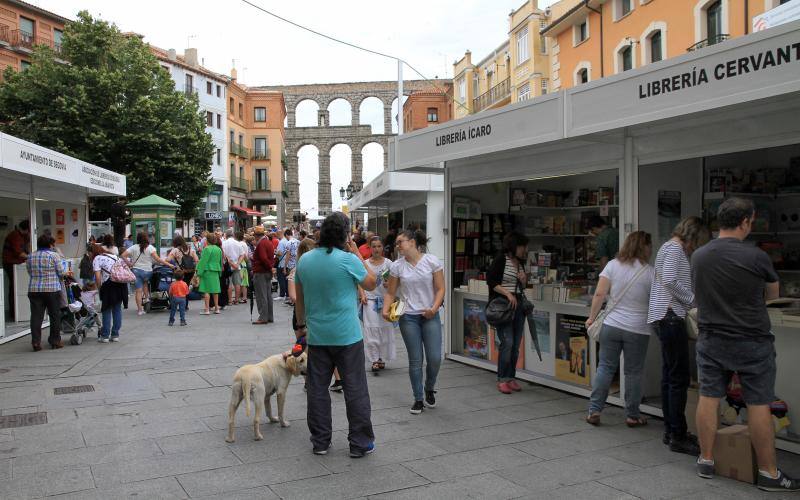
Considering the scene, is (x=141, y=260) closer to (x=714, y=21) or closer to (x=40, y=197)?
(x=40, y=197)

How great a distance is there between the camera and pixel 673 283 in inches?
205

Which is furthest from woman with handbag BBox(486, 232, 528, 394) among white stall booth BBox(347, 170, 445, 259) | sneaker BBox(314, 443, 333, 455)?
white stall booth BBox(347, 170, 445, 259)

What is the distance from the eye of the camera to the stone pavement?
14.7ft

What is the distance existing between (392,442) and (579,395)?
8.21ft

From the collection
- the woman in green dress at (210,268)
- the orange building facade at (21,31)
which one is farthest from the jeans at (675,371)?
the orange building facade at (21,31)

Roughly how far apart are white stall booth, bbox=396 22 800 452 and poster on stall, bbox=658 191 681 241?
0.02 meters

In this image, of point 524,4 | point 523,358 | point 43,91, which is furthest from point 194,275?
point 524,4

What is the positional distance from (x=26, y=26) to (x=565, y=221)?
142ft

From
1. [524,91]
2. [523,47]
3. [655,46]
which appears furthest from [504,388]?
[523,47]

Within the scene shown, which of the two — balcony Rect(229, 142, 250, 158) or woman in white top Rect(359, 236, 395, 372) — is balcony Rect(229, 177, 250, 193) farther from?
woman in white top Rect(359, 236, 395, 372)

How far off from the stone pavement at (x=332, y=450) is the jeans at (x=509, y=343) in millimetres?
269

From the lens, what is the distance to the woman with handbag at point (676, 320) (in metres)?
5.22

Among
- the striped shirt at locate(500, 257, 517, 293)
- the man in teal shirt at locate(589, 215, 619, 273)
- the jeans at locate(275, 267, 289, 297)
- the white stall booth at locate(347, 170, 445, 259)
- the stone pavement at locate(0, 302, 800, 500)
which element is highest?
the white stall booth at locate(347, 170, 445, 259)

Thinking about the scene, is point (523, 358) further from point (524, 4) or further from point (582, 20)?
point (524, 4)
